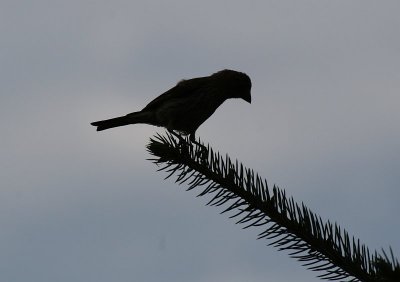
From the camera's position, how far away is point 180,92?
8188 millimetres

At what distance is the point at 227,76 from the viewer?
8.11m

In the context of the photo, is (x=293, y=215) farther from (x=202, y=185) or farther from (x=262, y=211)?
(x=202, y=185)

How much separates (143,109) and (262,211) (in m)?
5.65

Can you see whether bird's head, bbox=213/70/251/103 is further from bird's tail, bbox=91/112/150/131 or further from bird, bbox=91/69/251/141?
bird's tail, bbox=91/112/150/131

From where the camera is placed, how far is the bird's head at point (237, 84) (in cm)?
802

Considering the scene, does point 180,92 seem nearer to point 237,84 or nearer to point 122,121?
point 237,84

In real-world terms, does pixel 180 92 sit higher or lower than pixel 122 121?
higher

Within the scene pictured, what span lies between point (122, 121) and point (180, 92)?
3.09 feet

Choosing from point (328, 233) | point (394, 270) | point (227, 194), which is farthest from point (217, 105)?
point (394, 270)

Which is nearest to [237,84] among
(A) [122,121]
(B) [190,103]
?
(B) [190,103]

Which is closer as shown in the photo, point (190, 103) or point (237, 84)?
point (190, 103)

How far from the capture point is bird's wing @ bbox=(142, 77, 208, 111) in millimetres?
8062

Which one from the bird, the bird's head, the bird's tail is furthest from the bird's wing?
the bird's head

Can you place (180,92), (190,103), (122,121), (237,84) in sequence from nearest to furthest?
1. (190,103)
2. (237,84)
3. (180,92)
4. (122,121)
